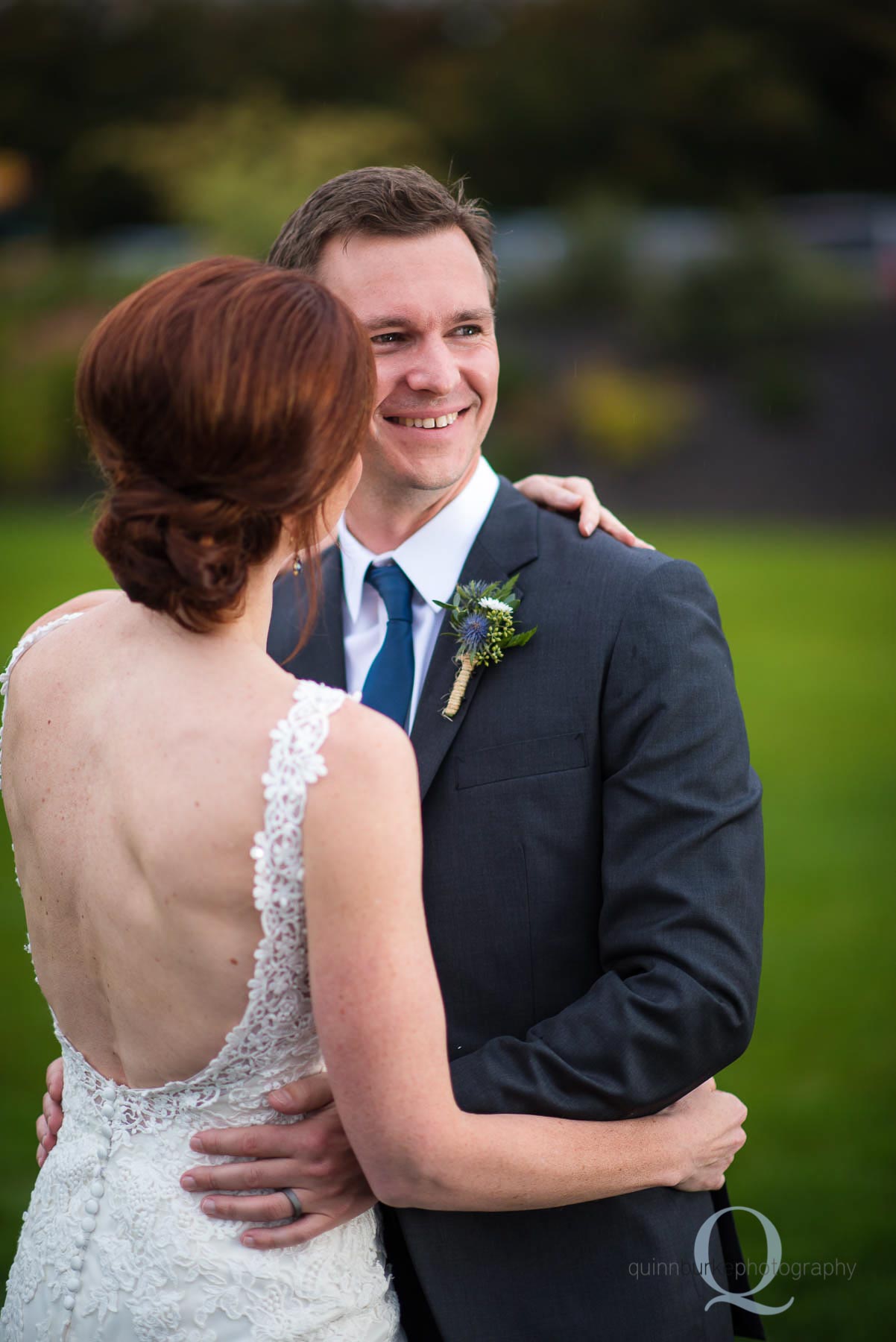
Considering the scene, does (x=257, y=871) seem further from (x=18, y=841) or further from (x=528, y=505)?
(x=528, y=505)

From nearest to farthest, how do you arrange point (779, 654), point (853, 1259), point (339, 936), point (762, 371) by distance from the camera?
1. point (339, 936)
2. point (853, 1259)
3. point (779, 654)
4. point (762, 371)

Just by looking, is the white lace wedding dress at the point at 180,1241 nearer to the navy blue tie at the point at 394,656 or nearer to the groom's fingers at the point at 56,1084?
the groom's fingers at the point at 56,1084

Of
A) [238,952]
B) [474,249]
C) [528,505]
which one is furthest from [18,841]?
[474,249]

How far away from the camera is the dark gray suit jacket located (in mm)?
2174

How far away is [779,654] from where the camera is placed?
581 inches

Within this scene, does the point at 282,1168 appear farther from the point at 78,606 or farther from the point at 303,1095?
the point at 78,606

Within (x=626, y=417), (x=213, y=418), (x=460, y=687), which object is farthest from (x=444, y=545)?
(x=626, y=417)

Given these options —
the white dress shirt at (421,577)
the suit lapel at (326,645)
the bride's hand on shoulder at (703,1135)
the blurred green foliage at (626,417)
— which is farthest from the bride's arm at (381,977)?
the blurred green foliage at (626,417)

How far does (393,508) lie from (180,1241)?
160 cm

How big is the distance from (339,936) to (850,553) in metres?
19.2

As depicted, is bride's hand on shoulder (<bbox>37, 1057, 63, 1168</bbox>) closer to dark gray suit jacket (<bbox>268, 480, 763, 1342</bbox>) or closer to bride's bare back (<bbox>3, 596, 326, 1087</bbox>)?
bride's bare back (<bbox>3, 596, 326, 1087</bbox>)

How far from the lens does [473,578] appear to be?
8.75ft

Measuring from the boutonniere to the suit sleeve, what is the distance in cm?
23

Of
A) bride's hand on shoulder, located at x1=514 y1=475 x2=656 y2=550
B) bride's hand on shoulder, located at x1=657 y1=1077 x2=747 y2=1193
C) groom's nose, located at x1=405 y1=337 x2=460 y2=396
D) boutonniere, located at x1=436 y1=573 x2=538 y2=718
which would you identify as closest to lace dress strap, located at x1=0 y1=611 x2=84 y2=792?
boutonniere, located at x1=436 y1=573 x2=538 y2=718
